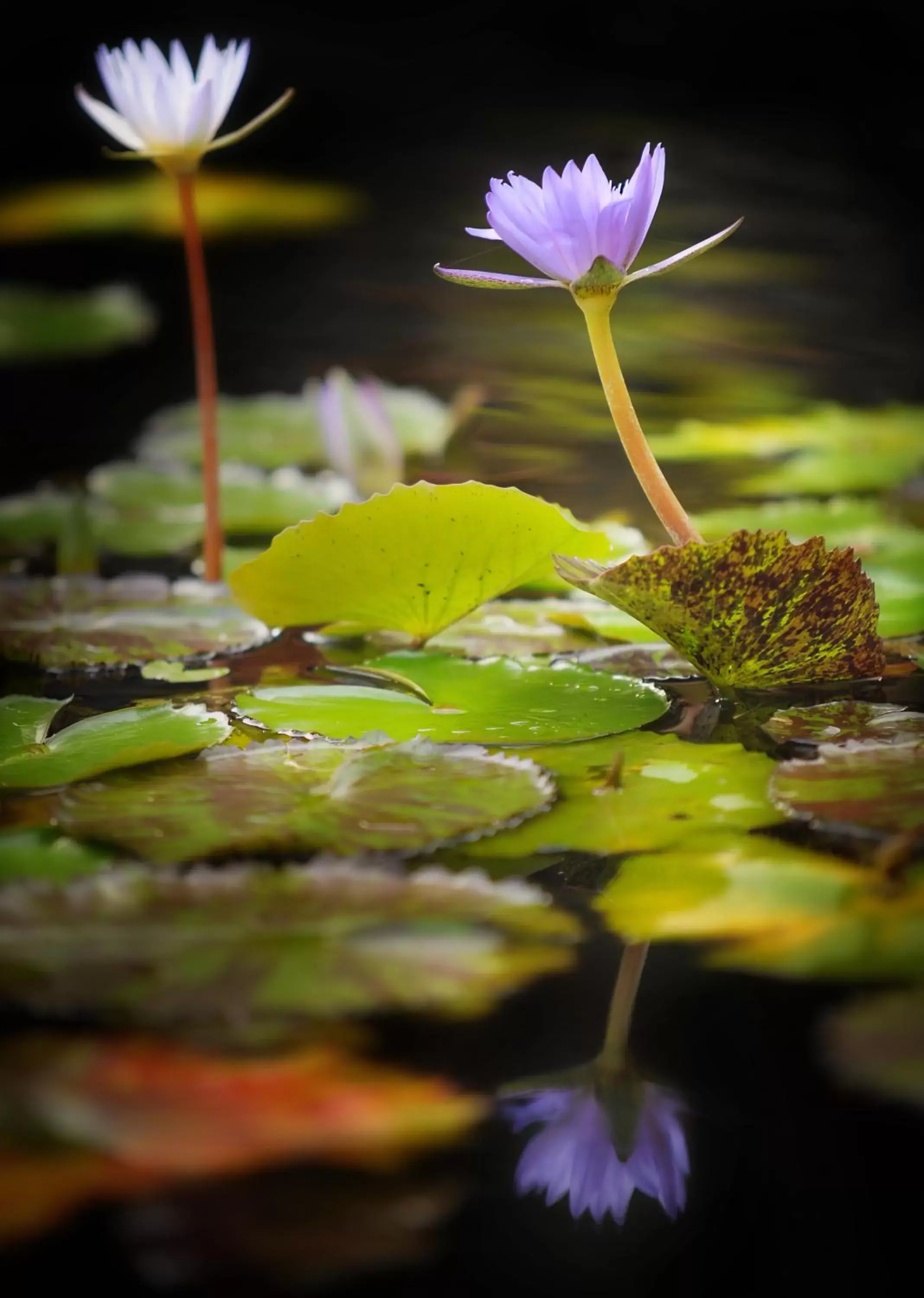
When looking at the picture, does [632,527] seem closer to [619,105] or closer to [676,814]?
[676,814]

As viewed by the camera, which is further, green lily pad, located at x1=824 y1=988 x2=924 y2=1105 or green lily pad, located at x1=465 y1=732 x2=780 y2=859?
green lily pad, located at x1=465 y1=732 x2=780 y2=859

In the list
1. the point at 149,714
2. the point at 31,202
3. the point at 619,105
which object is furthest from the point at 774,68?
the point at 149,714

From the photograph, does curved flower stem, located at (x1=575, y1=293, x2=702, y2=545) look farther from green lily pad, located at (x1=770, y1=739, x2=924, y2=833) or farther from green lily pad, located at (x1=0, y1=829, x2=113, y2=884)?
green lily pad, located at (x1=0, y1=829, x2=113, y2=884)

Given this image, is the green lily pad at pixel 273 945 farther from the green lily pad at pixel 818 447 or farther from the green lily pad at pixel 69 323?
the green lily pad at pixel 69 323

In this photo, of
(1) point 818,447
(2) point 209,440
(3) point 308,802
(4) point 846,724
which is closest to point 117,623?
(2) point 209,440

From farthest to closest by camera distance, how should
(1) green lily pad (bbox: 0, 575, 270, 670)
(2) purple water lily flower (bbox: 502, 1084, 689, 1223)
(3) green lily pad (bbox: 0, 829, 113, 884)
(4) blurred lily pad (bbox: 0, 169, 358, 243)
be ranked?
1. (4) blurred lily pad (bbox: 0, 169, 358, 243)
2. (1) green lily pad (bbox: 0, 575, 270, 670)
3. (3) green lily pad (bbox: 0, 829, 113, 884)
4. (2) purple water lily flower (bbox: 502, 1084, 689, 1223)

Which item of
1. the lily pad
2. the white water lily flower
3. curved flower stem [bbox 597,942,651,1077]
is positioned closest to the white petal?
the white water lily flower
